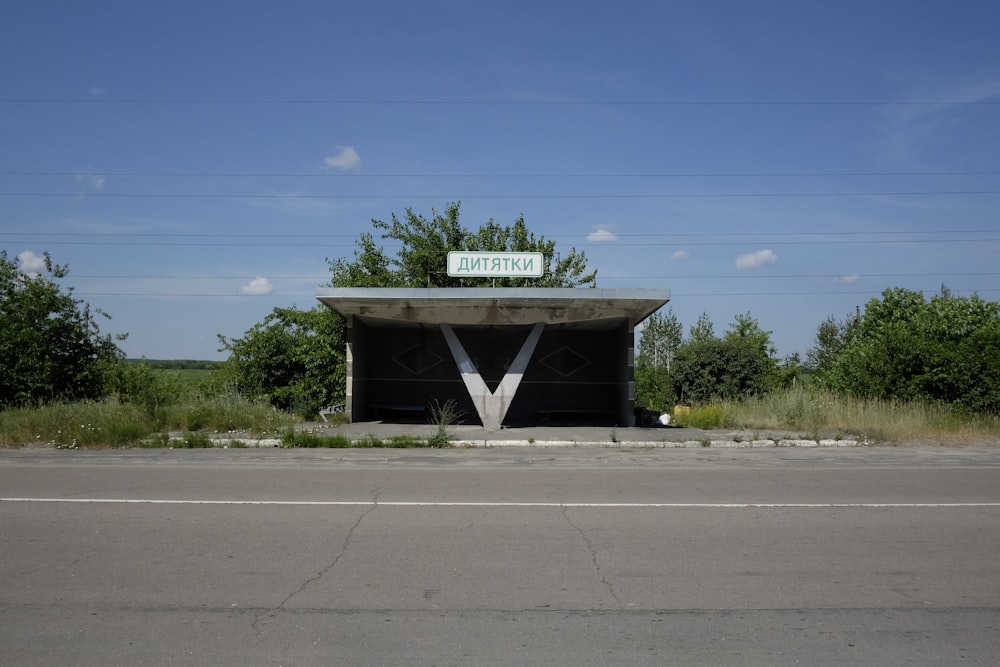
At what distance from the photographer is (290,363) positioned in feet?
92.8

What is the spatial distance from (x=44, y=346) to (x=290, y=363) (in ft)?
25.4

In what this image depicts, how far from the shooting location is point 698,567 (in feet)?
21.9

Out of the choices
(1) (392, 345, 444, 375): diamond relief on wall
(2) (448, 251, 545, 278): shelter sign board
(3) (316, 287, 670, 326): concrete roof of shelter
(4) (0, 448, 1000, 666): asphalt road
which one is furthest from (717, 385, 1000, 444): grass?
(1) (392, 345, 444, 375): diamond relief on wall

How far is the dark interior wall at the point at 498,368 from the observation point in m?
25.6

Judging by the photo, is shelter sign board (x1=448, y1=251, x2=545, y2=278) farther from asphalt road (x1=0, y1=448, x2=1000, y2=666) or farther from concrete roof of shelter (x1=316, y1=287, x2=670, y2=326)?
asphalt road (x1=0, y1=448, x2=1000, y2=666)

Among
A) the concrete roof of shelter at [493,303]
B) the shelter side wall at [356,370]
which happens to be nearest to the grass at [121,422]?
the shelter side wall at [356,370]

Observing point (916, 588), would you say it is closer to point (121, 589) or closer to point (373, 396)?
point (121, 589)

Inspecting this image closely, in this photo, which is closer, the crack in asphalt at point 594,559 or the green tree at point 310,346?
the crack in asphalt at point 594,559

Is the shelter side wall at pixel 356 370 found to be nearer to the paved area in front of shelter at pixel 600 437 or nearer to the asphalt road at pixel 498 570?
the paved area in front of shelter at pixel 600 437

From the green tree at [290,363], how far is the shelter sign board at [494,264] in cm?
796

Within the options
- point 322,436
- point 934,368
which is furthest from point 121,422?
point 934,368

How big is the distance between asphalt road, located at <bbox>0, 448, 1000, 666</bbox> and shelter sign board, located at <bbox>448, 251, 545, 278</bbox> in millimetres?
9971

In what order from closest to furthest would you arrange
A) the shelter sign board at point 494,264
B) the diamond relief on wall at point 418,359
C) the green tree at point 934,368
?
the green tree at point 934,368, the shelter sign board at point 494,264, the diamond relief on wall at point 418,359

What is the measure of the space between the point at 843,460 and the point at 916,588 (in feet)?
29.2
